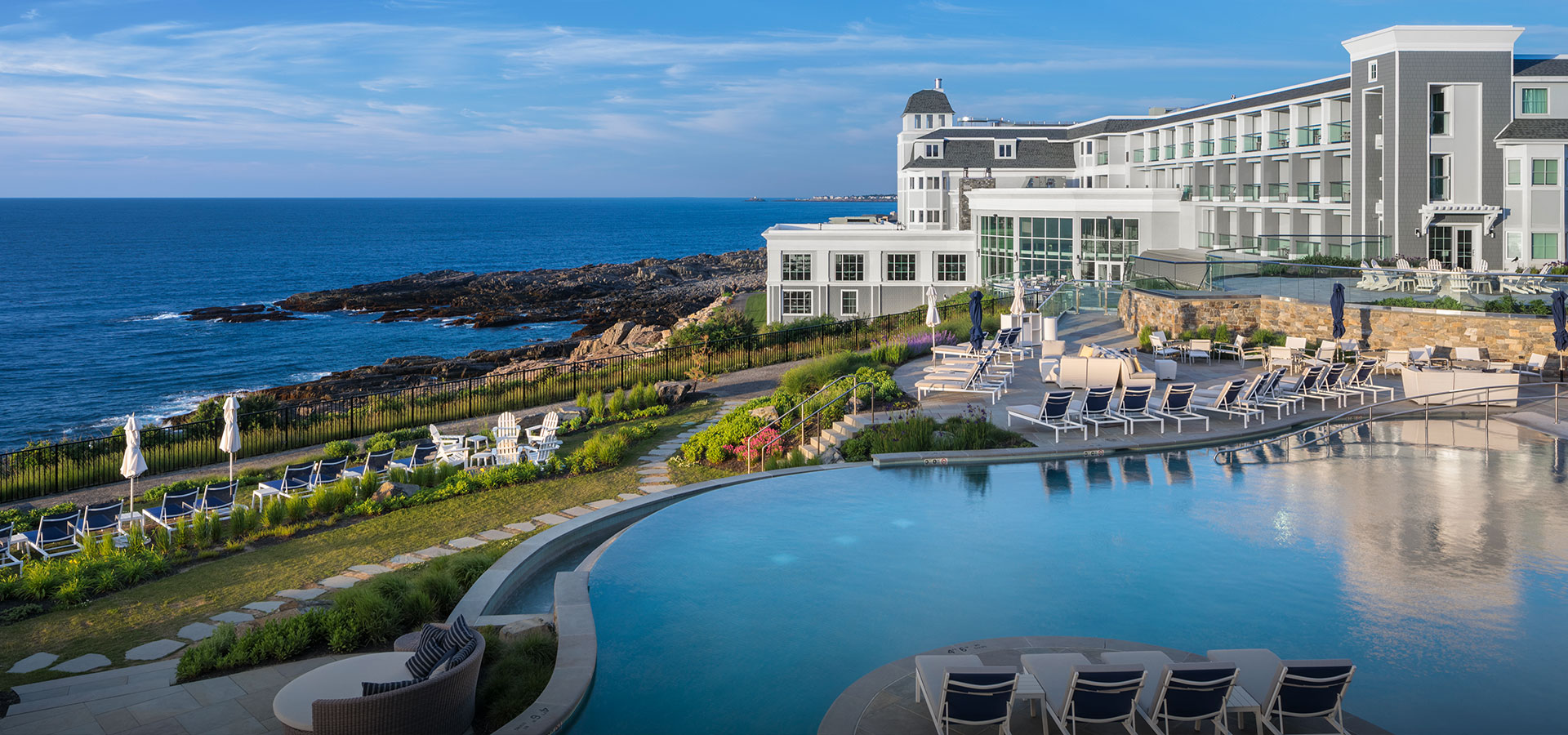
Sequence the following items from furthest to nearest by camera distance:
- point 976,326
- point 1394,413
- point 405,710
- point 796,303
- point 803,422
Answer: point 796,303
point 976,326
point 803,422
point 1394,413
point 405,710

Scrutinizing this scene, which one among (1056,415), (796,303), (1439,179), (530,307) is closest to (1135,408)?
(1056,415)

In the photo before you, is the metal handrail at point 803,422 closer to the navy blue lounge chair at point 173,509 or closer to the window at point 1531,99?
the navy blue lounge chair at point 173,509

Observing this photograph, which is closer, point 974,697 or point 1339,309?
point 974,697

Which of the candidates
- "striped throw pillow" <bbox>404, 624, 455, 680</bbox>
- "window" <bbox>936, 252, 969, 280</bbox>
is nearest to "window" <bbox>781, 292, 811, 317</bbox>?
"window" <bbox>936, 252, 969, 280</bbox>

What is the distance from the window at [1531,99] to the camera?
37.2m

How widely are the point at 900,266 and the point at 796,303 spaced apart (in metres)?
5.05

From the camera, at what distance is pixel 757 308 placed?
223 feet

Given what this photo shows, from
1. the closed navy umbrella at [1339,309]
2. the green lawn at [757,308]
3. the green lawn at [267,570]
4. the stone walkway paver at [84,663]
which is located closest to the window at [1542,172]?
the closed navy umbrella at [1339,309]

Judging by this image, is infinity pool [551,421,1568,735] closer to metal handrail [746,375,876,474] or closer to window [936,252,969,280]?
metal handrail [746,375,876,474]

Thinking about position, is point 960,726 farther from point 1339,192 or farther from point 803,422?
point 1339,192

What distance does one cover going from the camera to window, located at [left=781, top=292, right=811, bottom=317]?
50.2 m

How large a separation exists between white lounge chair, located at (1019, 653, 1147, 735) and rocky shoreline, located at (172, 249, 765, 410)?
30.6 metres

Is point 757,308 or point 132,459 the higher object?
point 757,308

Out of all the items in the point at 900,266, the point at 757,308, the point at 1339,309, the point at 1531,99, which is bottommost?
the point at 1339,309
